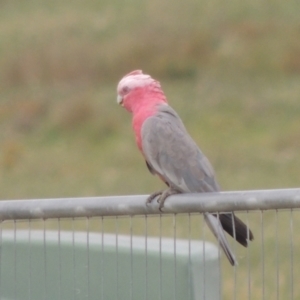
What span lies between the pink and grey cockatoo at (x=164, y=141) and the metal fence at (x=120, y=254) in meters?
0.48

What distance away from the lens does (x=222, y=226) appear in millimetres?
4109

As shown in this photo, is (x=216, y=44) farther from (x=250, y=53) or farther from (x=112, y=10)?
(x=112, y=10)

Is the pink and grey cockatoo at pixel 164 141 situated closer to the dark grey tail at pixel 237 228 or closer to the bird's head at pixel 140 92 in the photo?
the bird's head at pixel 140 92

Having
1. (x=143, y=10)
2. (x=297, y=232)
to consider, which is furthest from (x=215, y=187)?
(x=143, y=10)

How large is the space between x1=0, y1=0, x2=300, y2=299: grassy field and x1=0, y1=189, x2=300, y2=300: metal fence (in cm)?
1000

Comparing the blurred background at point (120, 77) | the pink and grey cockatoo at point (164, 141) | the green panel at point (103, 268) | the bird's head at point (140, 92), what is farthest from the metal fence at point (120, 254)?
the blurred background at point (120, 77)

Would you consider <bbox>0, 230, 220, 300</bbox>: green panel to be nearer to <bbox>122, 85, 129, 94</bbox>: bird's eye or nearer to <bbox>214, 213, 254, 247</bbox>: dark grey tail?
<bbox>214, 213, 254, 247</bbox>: dark grey tail

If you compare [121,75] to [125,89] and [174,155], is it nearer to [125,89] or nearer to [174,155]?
[125,89]

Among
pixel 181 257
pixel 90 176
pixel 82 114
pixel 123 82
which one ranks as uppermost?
pixel 82 114

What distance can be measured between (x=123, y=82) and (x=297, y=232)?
18.1ft

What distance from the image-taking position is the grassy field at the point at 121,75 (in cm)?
1697

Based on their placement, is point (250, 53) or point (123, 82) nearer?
point (123, 82)

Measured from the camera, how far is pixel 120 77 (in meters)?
24.6

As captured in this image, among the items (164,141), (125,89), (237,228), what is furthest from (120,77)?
(237,228)
